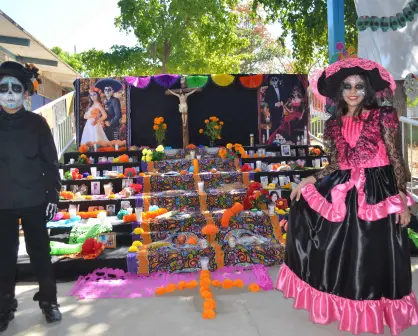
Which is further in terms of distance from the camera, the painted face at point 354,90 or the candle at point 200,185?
the candle at point 200,185

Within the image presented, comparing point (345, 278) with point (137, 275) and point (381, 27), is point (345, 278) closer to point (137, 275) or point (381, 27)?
point (137, 275)

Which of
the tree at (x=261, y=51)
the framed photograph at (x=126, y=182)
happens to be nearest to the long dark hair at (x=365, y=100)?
the framed photograph at (x=126, y=182)

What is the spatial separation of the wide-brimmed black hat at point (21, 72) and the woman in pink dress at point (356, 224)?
2.38 meters

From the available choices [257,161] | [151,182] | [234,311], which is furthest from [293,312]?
[257,161]

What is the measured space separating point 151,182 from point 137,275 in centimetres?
291

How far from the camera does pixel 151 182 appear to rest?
7.57m

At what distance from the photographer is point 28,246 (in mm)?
3480

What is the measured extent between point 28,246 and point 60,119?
710 centimetres

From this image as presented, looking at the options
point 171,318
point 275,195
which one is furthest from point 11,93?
point 275,195

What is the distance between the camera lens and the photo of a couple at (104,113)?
10.4m

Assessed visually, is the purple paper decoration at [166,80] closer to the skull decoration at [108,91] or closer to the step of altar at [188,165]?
the skull decoration at [108,91]

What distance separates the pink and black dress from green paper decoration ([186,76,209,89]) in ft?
23.9

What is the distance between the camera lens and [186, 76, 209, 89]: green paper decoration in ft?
33.7

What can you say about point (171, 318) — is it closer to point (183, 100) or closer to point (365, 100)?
point (365, 100)
